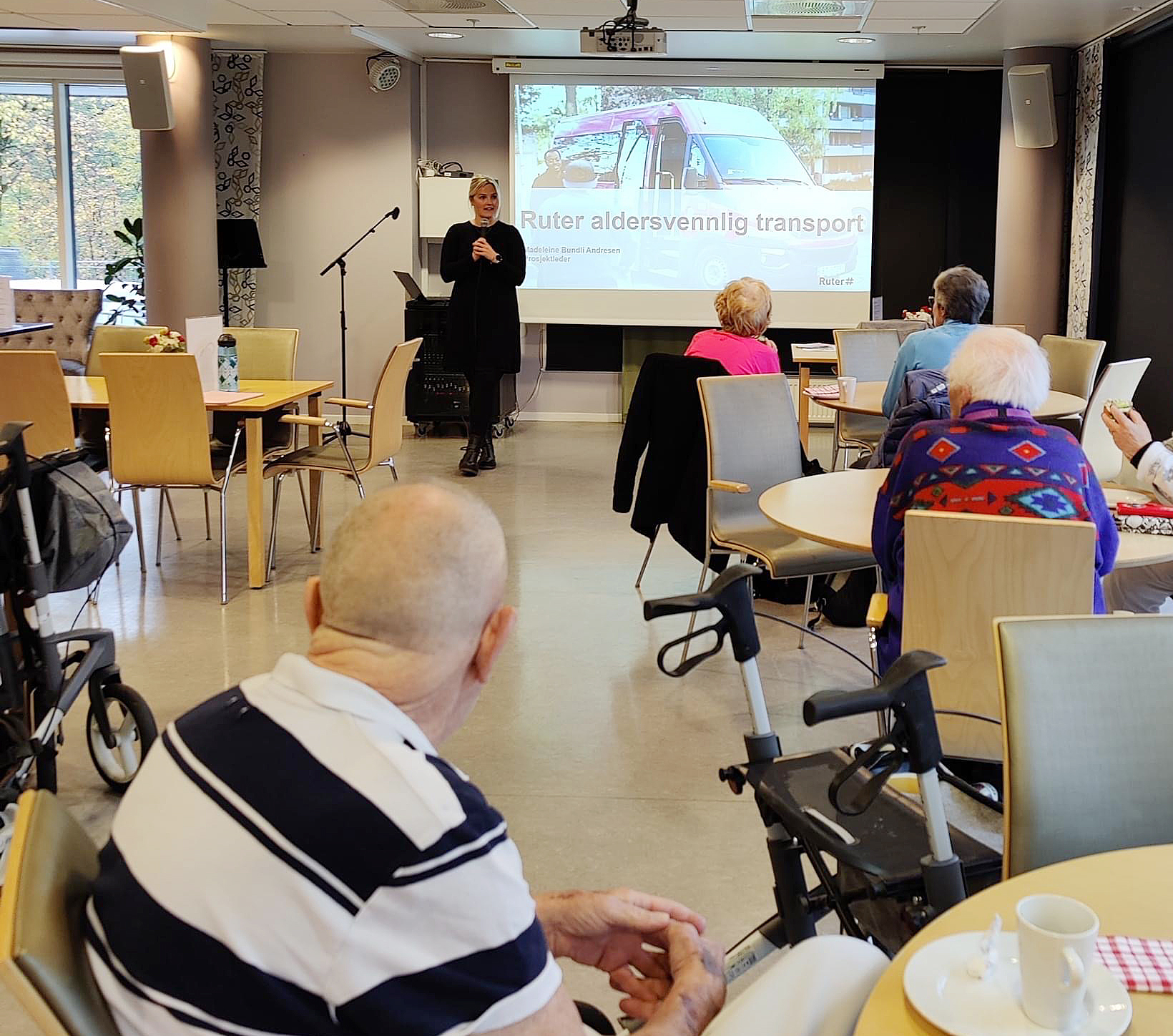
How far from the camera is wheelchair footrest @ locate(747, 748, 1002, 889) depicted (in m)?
1.86

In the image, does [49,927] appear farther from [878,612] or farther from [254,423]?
[254,423]

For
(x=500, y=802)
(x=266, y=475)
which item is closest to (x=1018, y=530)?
(x=500, y=802)

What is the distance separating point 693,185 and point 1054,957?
9796mm

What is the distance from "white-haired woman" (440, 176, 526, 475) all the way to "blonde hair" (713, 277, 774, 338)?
3.12m

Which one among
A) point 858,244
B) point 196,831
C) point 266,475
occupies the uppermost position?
point 858,244

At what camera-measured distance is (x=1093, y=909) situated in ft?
4.21

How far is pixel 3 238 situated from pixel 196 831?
36.5ft

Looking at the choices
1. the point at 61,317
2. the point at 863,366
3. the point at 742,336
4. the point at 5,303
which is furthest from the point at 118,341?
the point at 61,317

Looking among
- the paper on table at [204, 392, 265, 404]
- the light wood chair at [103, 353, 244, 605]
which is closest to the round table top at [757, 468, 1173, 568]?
the light wood chair at [103, 353, 244, 605]

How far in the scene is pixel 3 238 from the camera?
1081cm

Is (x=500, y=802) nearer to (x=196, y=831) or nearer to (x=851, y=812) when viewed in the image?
(x=851, y=812)

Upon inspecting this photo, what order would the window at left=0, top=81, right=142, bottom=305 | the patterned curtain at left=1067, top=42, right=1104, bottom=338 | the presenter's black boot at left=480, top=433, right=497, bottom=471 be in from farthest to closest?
the window at left=0, top=81, right=142, bottom=305 → the patterned curtain at left=1067, top=42, right=1104, bottom=338 → the presenter's black boot at left=480, top=433, right=497, bottom=471

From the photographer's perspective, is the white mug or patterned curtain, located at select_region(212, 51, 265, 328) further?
patterned curtain, located at select_region(212, 51, 265, 328)

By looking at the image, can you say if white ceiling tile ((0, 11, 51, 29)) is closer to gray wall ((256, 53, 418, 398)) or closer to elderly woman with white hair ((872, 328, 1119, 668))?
gray wall ((256, 53, 418, 398))
